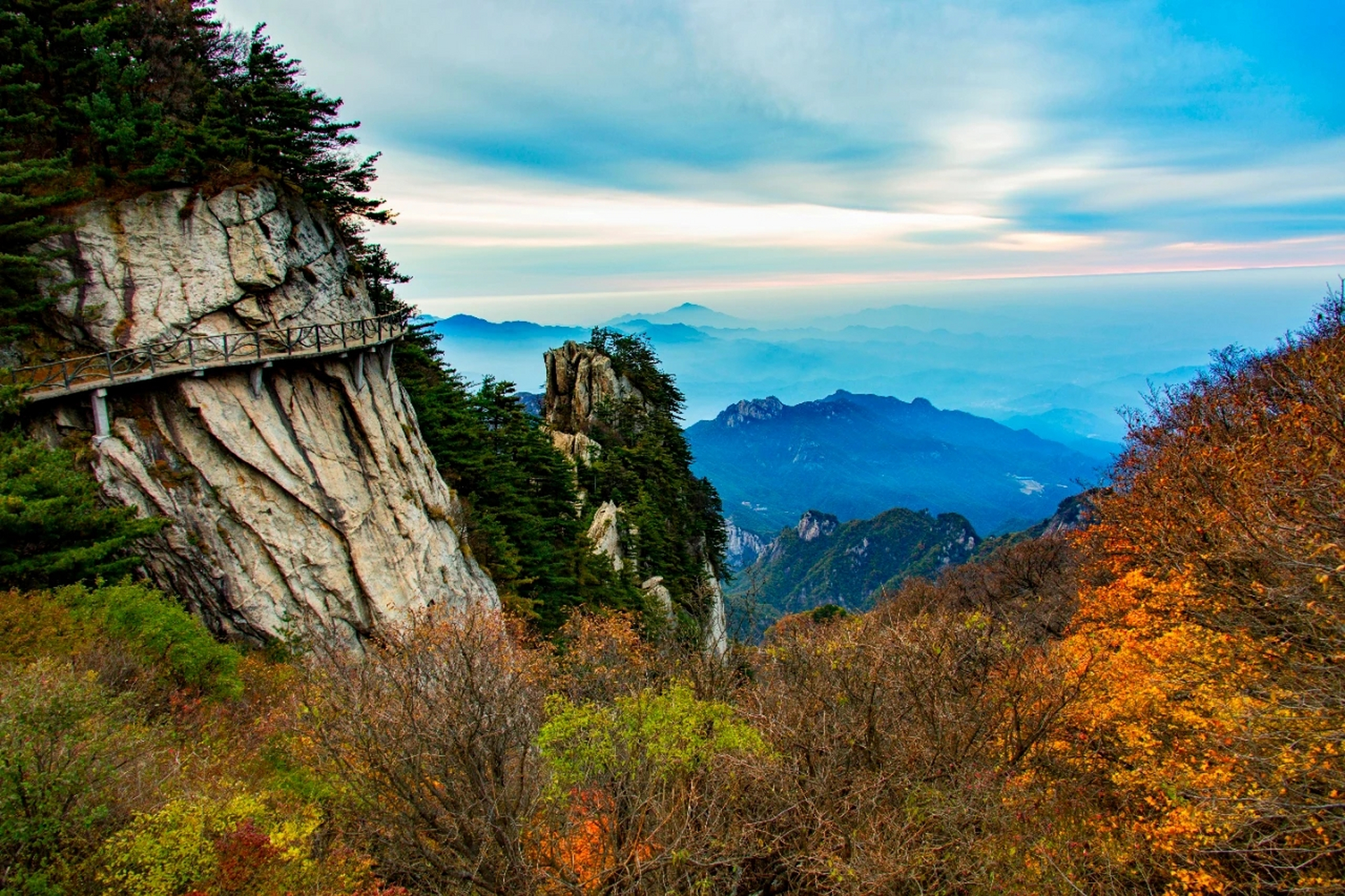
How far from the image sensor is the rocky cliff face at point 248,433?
19594 millimetres

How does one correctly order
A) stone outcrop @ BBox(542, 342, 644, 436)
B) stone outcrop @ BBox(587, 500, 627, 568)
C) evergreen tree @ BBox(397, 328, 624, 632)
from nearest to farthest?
1. evergreen tree @ BBox(397, 328, 624, 632)
2. stone outcrop @ BBox(587, 500, 627, 568)
3. stone outcrop @ BBox(542, 342, 644, 436)

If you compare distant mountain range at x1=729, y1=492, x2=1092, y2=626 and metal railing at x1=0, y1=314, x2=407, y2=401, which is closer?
metal railing at x1=0, y1=314, x2=407, y2=401

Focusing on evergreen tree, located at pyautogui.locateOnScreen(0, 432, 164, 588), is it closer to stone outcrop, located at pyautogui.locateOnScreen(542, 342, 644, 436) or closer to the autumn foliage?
the autumn foliage

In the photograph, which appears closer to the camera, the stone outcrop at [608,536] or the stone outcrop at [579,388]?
the stone outcrop at [608,536]

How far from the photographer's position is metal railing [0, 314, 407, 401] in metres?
18.3

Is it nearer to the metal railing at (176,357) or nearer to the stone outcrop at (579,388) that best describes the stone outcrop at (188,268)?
the metal railing at (176,357)

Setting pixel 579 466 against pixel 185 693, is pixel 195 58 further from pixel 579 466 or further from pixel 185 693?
pixel 579 466

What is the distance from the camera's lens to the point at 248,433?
→ 70.3 ft

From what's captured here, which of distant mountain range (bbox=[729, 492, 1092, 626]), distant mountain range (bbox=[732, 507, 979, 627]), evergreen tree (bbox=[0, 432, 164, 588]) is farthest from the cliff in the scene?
distant mountain range (bbox=[732, 507, 979, 627])

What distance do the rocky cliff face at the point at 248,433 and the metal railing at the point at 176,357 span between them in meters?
0.59

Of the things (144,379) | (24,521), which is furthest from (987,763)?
(144,379)

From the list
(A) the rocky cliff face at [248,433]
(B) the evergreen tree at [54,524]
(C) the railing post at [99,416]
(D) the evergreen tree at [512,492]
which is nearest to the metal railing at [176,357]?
(C) the railing post at [99,416]

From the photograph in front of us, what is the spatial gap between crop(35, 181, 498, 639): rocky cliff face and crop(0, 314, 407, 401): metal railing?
586 millimetres

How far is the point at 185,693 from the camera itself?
14.4 m
